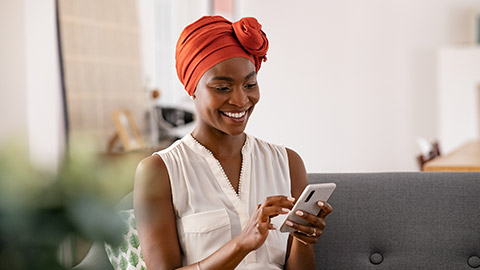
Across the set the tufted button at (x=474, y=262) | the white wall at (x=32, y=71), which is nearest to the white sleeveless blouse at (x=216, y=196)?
the tufted button at (x=474, y=262)

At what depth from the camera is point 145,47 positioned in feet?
21.7

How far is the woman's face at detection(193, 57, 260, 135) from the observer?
187 cm

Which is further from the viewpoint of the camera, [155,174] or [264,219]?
[155,174]

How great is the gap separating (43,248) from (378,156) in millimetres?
6990

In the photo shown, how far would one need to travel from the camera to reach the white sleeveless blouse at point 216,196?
6.23ft

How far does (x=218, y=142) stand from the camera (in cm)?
200

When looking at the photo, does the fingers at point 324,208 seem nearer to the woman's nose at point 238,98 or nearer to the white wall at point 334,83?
the woman's nose at point 238,98

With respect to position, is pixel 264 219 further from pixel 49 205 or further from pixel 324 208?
pixel 49 205

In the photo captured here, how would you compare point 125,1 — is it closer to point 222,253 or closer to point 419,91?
point 222,253

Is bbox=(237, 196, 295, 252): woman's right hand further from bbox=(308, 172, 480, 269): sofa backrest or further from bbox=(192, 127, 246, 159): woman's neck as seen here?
bbox=(308, 172, 480, 269): sofa backrest

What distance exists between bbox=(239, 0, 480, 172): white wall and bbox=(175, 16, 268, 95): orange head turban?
429cm

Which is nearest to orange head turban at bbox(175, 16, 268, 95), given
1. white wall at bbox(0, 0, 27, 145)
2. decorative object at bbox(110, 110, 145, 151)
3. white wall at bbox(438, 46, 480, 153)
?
white wall at bbox(0, 0, 27, 145)

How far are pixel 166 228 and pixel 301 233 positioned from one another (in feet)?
1.08

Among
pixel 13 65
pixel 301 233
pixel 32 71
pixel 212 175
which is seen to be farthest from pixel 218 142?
pixel 32 71
